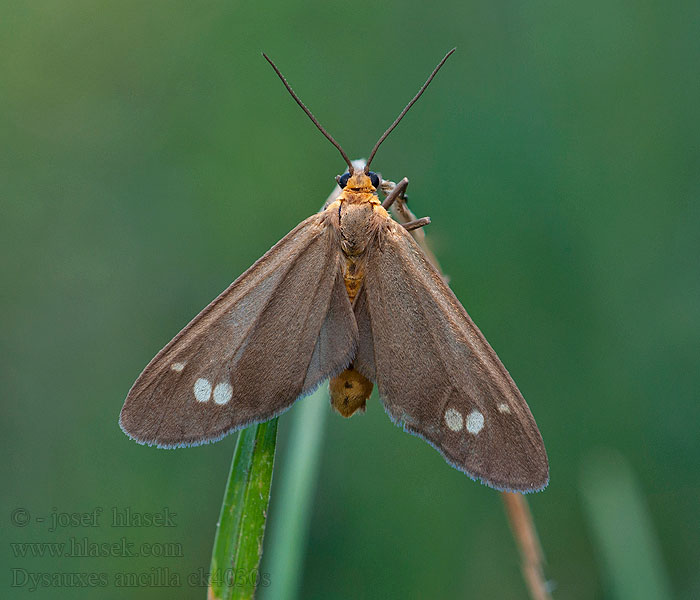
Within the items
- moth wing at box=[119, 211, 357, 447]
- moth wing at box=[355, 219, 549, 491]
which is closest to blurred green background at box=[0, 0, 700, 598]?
moth wing at box=[355, 219, 549, 491]

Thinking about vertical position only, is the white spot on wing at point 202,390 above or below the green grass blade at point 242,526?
above

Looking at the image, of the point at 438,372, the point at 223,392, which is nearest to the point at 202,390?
→ the point at 223,392

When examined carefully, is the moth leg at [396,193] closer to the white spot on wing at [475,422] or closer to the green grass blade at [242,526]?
the white spot on wing at [475,422]

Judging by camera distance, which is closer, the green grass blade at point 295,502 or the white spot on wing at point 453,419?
the green grass blade at point 295,502

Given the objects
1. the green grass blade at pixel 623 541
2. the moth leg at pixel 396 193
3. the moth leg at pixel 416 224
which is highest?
the moth leg at pixel 396 193


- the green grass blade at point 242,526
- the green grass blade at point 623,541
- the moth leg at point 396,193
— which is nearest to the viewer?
the green grass blade at point 242,526

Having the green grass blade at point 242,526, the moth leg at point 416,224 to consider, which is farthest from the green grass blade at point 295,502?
Result: the moth leg at point 416,224

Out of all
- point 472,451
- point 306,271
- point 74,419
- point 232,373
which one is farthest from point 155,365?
point 74,419
